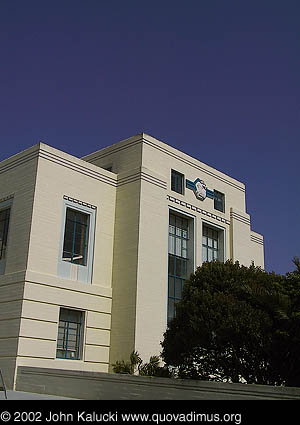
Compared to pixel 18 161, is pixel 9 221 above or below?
below

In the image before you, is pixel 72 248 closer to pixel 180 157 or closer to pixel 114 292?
pixel 114 292

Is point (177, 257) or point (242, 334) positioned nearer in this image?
point (242, 334)

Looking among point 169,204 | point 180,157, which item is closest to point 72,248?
point 169,204

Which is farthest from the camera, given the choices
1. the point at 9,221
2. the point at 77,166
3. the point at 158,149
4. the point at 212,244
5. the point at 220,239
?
the point at 220,239

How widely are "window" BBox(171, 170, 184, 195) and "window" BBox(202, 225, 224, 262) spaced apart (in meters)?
2.97

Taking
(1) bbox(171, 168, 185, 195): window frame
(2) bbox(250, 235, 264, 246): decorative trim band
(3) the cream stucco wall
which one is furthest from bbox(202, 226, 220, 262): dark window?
(2) bbox(250, 235, 264, 246): decorative trim band

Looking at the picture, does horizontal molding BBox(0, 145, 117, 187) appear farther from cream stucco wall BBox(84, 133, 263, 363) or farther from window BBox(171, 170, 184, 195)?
window BBox(171, 170, 184, 195)

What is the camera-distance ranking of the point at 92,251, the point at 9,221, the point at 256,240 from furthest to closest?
the point at 256,240, the point at 92,251, the point at 9,221

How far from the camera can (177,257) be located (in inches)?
1153

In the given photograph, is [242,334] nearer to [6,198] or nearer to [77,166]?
[77,166]

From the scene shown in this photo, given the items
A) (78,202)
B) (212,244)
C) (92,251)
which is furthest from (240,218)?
(78,202)

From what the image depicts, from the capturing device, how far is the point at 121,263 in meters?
26.4

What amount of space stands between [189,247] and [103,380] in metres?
13.9

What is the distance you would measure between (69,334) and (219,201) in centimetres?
1315
